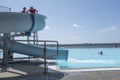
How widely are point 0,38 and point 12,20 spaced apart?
24.5ft

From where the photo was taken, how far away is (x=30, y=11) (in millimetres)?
14242

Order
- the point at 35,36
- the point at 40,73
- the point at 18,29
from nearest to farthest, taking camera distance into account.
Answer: the point at 40,73, the point at 18,29, the point at 35,36

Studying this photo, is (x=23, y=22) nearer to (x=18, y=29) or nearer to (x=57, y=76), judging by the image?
(x=18, y=29)

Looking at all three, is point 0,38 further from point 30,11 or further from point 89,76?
point 89,76

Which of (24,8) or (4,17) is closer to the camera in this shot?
(4,17)

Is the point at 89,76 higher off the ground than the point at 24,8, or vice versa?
the point at 24,8

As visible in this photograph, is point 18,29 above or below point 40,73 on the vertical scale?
above

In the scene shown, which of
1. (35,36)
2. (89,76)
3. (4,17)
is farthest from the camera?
(35,36)

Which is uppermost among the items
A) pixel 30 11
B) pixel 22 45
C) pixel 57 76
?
pixel 30 11

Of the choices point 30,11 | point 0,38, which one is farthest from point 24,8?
point 0,38

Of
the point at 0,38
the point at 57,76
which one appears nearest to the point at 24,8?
the point at 0,38

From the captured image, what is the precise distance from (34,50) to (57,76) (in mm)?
11878

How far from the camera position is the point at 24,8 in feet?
49.3

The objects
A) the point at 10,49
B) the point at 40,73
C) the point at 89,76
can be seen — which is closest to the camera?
the point at 89,76
